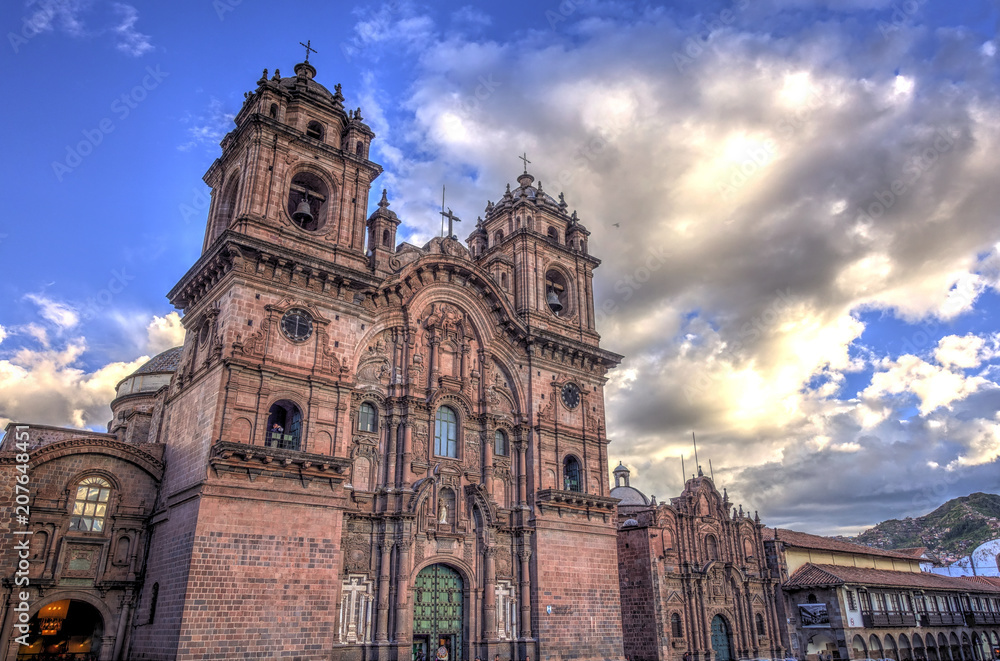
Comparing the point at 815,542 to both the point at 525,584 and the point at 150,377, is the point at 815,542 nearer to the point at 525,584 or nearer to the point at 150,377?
the point at 525,584

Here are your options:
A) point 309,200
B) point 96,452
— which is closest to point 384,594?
point 96,452

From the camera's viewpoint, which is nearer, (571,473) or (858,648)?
(571,473)

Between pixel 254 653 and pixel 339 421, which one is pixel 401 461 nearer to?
pixel 339 421

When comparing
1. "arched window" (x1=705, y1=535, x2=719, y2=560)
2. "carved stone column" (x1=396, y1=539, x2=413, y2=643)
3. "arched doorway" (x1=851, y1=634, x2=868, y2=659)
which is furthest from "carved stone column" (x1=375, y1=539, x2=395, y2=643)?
"arched doorway" (x1=851, y1=634, x2=868, y2=659)

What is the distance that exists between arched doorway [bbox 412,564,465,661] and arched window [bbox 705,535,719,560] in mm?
17910

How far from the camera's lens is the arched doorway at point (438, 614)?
25.2 metres

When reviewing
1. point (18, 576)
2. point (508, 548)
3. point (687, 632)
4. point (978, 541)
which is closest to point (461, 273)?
point (508, 548)

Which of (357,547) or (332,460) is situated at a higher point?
(332,460)

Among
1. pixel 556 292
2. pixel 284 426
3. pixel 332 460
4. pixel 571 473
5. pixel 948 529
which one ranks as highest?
pixel 556 292

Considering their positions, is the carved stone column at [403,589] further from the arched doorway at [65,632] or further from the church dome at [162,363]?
the church dome at [162,363]

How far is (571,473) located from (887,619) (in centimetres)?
2596

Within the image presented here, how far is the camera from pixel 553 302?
1409 inches

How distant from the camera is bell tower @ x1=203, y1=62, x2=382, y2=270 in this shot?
26.2 metres

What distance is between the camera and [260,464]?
71.9ft
